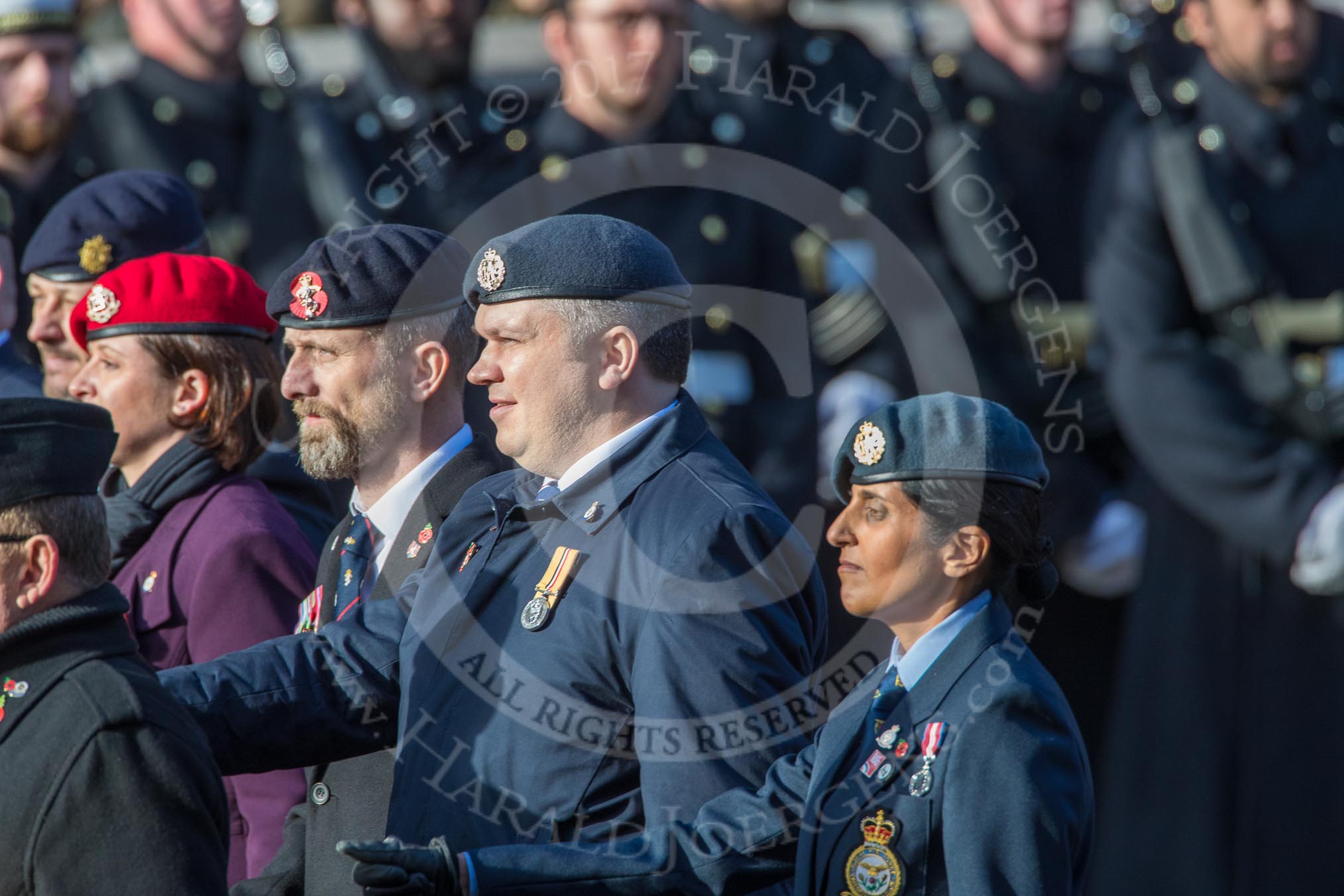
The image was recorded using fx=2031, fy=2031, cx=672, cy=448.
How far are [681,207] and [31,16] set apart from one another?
6.57ft

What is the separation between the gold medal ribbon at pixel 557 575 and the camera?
3018 mm

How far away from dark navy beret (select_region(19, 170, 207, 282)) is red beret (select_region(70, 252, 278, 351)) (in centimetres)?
65

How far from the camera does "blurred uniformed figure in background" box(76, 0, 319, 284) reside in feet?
20.3

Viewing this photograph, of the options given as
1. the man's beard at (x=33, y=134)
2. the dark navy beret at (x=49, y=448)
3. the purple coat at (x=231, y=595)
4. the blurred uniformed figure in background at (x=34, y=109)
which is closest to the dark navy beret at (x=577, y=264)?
the dark navy beret at (x=49, y=448)

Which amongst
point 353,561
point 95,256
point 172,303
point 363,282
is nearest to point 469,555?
point 353,561

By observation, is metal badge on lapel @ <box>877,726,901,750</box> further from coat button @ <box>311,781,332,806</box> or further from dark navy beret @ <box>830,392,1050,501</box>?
coat button @ <box>311,781,332,806</box>

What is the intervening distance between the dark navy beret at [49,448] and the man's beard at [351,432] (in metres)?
0.83

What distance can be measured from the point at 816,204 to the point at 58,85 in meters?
2.32

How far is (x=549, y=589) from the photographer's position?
3029 millimetres

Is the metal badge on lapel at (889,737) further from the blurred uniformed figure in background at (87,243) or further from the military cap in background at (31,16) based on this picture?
the military cap in background at (31,16)

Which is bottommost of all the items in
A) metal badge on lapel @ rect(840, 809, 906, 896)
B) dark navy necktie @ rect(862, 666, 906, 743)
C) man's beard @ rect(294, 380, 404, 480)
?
metal badge on lapel @ rect(840, 809, 906, 896)

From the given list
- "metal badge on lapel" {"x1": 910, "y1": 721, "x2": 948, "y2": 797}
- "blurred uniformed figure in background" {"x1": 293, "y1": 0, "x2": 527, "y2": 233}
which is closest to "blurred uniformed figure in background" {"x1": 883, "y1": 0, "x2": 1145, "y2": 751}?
"blurred uniformed figure in background" {"x1": 293, "y1": 0, "x2": 527, "y2": 233}

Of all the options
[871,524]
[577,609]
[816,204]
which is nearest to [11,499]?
[577,609]

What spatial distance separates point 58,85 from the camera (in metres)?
6.16
